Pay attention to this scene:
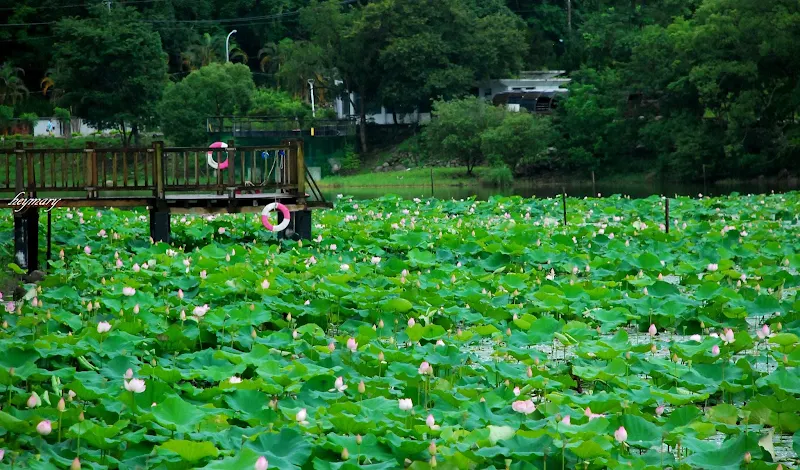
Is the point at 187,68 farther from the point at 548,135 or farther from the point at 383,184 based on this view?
the point at 548,135

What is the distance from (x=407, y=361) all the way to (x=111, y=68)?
39.6 m

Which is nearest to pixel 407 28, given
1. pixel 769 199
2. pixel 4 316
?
pixel 769 199

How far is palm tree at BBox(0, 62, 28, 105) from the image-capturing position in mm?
48938

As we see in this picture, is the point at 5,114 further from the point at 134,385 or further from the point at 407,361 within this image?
the point at 134,385

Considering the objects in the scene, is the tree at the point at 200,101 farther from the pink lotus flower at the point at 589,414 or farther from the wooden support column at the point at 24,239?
the pink lotus flower at the point at 589,414

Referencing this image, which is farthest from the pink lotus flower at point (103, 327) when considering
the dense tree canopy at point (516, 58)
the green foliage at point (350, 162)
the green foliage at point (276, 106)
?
the green foliage at point (350, 162)

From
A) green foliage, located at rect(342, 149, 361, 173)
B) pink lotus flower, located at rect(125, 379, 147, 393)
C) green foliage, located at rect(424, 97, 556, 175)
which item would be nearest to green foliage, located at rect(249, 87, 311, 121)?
green foliage, located at rect(342, 149, 361, 173)

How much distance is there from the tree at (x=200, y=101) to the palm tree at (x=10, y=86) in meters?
8.68

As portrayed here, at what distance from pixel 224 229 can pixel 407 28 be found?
3388 cm

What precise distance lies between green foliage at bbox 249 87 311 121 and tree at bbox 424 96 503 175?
21.0 ft

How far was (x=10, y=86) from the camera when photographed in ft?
161

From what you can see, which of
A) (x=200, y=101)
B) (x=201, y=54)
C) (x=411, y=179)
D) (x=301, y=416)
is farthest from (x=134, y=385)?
(x=201, y=54)

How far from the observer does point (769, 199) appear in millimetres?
19078

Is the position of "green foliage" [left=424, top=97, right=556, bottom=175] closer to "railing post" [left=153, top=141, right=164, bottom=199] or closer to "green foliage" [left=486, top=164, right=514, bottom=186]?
"green foliage" [left=486, top=164, right=514, bottom=186]
